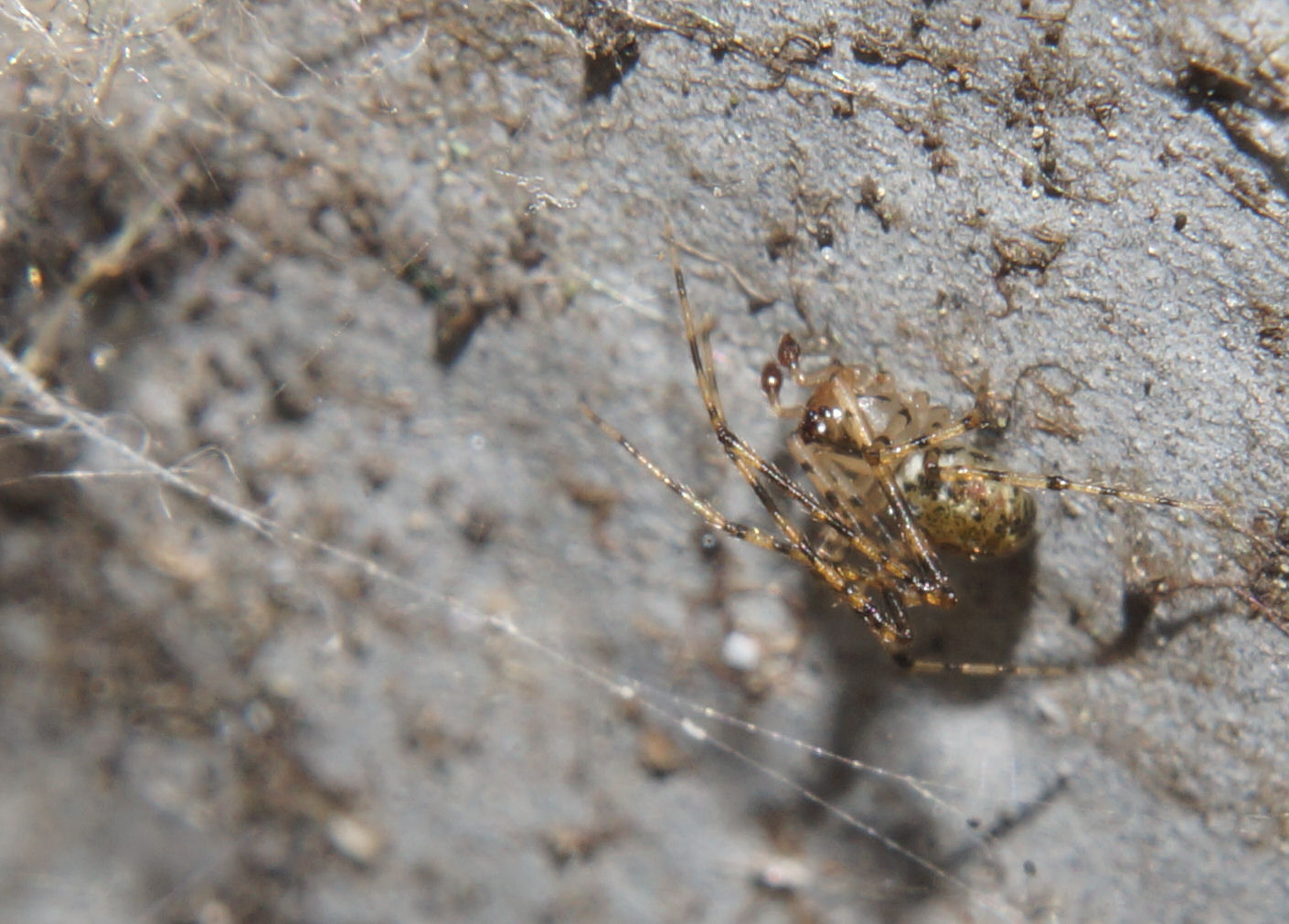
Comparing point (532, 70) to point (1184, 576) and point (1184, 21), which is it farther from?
point (1184, 576)

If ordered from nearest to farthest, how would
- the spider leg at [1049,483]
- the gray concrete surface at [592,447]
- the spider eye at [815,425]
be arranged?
the gray concrete surface at [592,447], the spider leg at [1049,483], the spider eye at [815,425]

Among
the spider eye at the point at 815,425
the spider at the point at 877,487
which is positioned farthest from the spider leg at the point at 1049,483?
the spider eye at the point at 815,425

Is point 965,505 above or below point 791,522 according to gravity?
above

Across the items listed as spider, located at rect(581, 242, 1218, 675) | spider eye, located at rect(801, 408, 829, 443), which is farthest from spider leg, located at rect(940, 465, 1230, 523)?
spider eye, located at rect(801, 408, 829, 443)

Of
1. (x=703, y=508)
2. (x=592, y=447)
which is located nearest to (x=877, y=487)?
(x=703, y=508)

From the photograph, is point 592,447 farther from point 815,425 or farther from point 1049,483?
point 1049,483

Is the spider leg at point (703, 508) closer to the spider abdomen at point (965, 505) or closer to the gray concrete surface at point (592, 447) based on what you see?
the gray concrete surface at point (592, 447)
